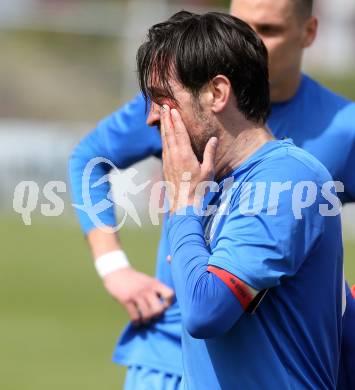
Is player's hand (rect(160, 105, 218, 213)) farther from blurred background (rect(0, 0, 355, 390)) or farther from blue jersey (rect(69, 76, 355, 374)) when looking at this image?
blurred background (rect(0, 0, 355, 390))

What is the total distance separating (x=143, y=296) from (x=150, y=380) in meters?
0.35

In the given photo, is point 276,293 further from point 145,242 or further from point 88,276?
point 145,242

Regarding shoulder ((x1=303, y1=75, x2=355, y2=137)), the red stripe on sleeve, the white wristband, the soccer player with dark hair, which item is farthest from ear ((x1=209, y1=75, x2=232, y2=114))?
the white wristband

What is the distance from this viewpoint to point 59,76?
64.9 feet

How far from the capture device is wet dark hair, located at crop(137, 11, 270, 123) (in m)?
2.95

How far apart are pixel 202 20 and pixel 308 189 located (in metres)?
0.64

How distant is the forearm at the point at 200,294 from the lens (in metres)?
2.70

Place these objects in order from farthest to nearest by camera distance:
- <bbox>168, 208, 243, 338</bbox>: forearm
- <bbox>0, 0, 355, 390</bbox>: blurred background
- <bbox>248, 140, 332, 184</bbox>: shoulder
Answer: <bbox>0, 0, 355, 390</bbox>: blurred background
<bbox>248, 140, 332, 184</bbox>: shoulder
<bbox>168, 208, 243, 338</bbox>: forearm

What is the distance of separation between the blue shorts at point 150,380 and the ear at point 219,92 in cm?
146

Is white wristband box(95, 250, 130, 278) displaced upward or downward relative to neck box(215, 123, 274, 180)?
downward

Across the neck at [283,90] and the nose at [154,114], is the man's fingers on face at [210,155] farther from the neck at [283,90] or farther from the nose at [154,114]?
the neck at [283,90]

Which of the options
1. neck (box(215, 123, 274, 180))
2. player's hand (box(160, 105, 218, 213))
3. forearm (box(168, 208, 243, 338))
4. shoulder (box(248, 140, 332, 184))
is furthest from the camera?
neck (box(215, 123, 274, 180))

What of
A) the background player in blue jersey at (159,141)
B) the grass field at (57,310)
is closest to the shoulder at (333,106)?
the background player in blue jersey at (159,141)

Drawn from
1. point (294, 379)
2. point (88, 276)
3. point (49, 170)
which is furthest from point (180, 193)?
point (49, 170)
